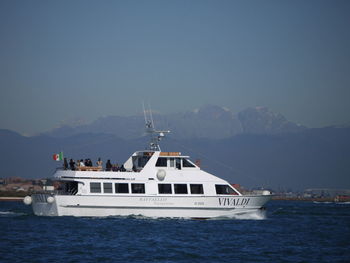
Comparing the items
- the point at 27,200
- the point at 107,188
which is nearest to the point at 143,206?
the point at 107,188

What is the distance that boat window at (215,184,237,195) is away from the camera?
3678cm

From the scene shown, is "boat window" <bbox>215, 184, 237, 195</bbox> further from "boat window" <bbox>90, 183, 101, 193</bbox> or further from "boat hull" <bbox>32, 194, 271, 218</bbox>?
"boat window" <bbox>90, 183, 101, 193</bbox>

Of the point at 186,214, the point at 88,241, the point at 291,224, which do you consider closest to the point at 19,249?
A: the point at 88,241

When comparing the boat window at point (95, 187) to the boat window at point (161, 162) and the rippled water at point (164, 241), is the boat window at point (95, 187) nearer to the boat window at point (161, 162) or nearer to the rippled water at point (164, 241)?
the rippled water at point (164, 241)

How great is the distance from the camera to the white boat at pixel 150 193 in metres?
34.8

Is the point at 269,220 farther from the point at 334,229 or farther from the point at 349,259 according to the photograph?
the point at 349,259

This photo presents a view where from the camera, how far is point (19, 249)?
2500 cm

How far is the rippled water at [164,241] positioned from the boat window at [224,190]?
1645mm

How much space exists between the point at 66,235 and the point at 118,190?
6.95 m

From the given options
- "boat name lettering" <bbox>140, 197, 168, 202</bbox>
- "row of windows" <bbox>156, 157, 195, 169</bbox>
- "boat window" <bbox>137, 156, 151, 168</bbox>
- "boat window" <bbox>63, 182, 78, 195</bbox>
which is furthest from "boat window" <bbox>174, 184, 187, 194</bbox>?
"boat window" <bbox>63, 182, 78, 195</bbox>

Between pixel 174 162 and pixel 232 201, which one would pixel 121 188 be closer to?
pixel 174 162

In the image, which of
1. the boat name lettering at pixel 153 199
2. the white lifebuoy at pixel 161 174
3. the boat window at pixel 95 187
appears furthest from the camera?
the white lifebuoy at pixel 161 174


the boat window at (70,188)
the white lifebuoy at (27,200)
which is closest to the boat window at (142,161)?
the boat window at (70,188)

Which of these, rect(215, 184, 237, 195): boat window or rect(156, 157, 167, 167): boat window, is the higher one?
rect(156, 157, 167, 167): boat window
